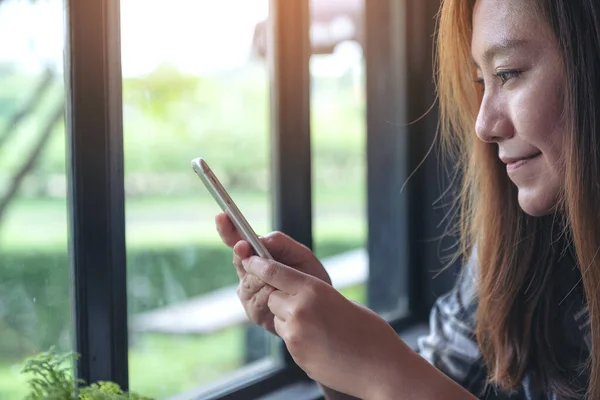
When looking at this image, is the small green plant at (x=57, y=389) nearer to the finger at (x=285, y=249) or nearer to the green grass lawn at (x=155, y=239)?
the green grass lawn at (x=155, y=239)

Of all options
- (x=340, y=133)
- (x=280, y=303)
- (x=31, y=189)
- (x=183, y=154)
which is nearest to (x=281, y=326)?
(x=280, y=303)

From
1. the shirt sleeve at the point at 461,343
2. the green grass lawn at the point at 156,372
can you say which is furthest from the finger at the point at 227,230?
the shirt sleeve at the point at 461,343

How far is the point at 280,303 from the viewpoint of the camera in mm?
719

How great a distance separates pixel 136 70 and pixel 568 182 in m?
0.57

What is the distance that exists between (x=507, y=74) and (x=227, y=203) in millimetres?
368

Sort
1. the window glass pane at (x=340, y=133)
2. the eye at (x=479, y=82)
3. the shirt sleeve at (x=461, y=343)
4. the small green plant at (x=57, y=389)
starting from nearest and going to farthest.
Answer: the small green plant at (x=57, y=389)
the eye at (x=479, y=82)
the shirt sleeve at (x=461, y=343)
the window glass pane at (x=340, y=133)

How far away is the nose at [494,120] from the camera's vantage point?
2.83 feet

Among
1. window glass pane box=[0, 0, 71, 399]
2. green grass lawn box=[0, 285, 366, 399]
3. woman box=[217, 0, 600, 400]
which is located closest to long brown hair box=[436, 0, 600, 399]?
woman box=[217, 0, 600, 400]

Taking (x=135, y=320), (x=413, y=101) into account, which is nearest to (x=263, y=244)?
(x=135, y=320)

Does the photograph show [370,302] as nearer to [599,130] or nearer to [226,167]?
[226,167]

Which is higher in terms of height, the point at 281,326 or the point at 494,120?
the point at 494,120

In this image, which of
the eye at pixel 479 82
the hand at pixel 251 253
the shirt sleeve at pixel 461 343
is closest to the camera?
the hand at pixel 251 253

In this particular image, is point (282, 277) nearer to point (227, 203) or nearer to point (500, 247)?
point (227, 203)

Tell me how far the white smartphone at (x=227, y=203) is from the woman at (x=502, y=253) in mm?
13
